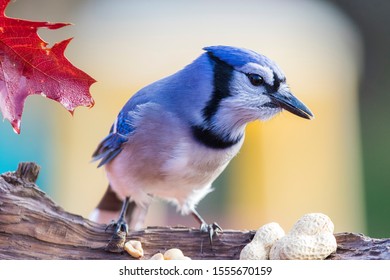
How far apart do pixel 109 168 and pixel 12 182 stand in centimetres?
26

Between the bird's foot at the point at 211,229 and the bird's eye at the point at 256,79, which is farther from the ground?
the bird's eye at the point at 256,79

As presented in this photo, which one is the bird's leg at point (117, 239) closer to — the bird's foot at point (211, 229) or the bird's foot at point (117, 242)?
the bird's foot at point (117, 242)

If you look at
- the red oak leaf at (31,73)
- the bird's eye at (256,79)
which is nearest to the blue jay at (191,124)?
the bird's eye at (256,79)

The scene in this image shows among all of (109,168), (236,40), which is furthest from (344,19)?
(109,168)

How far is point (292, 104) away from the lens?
1.06 m

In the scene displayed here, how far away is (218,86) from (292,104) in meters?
0.14

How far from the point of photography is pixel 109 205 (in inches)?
51.8

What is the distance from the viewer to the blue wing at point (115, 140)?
3.94ft

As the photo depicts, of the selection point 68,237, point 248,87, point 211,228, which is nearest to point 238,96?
point 248,87

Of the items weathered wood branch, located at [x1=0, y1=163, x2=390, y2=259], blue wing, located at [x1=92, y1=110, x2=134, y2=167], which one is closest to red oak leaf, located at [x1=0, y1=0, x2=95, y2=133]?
weathered wood branch, located at [x1=0, y1=163, x2=390, y2=259]

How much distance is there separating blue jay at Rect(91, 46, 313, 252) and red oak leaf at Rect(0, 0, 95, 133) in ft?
1.19

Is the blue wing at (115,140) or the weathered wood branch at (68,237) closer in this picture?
the weathered wood branch at (68,237)
